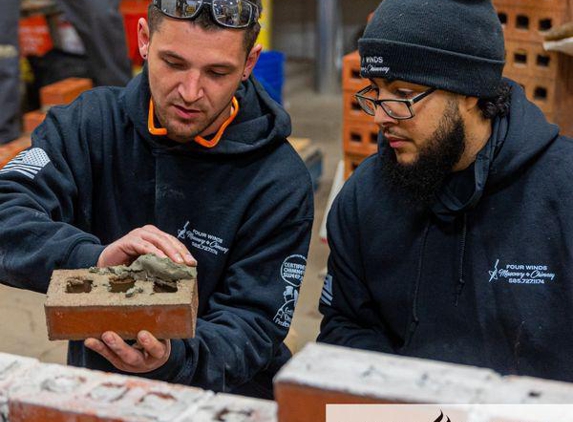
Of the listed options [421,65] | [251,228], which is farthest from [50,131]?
[421,65]

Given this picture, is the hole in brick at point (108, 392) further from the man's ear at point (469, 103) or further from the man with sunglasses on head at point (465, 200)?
the man's ear at point (469, 103)

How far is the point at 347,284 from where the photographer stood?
9.94 feet

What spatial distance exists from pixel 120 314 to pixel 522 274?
1224mm

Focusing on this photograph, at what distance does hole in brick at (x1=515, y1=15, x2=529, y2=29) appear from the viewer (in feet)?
15.0

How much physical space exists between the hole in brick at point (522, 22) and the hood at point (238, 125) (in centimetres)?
202

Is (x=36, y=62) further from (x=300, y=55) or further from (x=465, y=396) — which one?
(x=465, y=396)

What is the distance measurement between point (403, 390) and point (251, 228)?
1.37m

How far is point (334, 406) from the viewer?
1528 mm

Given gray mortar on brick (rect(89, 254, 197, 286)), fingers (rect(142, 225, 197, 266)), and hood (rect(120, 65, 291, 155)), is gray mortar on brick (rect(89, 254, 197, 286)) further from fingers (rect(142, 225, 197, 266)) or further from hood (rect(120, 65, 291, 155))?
hood (rect(120, 65, 291, 155))

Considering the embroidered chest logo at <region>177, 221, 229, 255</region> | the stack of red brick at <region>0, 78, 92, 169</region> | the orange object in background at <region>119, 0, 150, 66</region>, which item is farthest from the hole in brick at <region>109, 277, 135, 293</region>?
the orange object in background at <region>119, 0, 150, 66</region>

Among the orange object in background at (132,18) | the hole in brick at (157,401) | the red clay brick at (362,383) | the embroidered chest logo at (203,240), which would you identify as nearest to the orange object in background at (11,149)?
the orange object in background at (132,18)

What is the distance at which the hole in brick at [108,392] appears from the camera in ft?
5.54

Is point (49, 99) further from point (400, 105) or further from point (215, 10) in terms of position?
point (400, 105)

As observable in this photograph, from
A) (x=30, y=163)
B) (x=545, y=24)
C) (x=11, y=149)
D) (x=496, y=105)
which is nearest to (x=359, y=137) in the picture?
(x=545, y=24)
